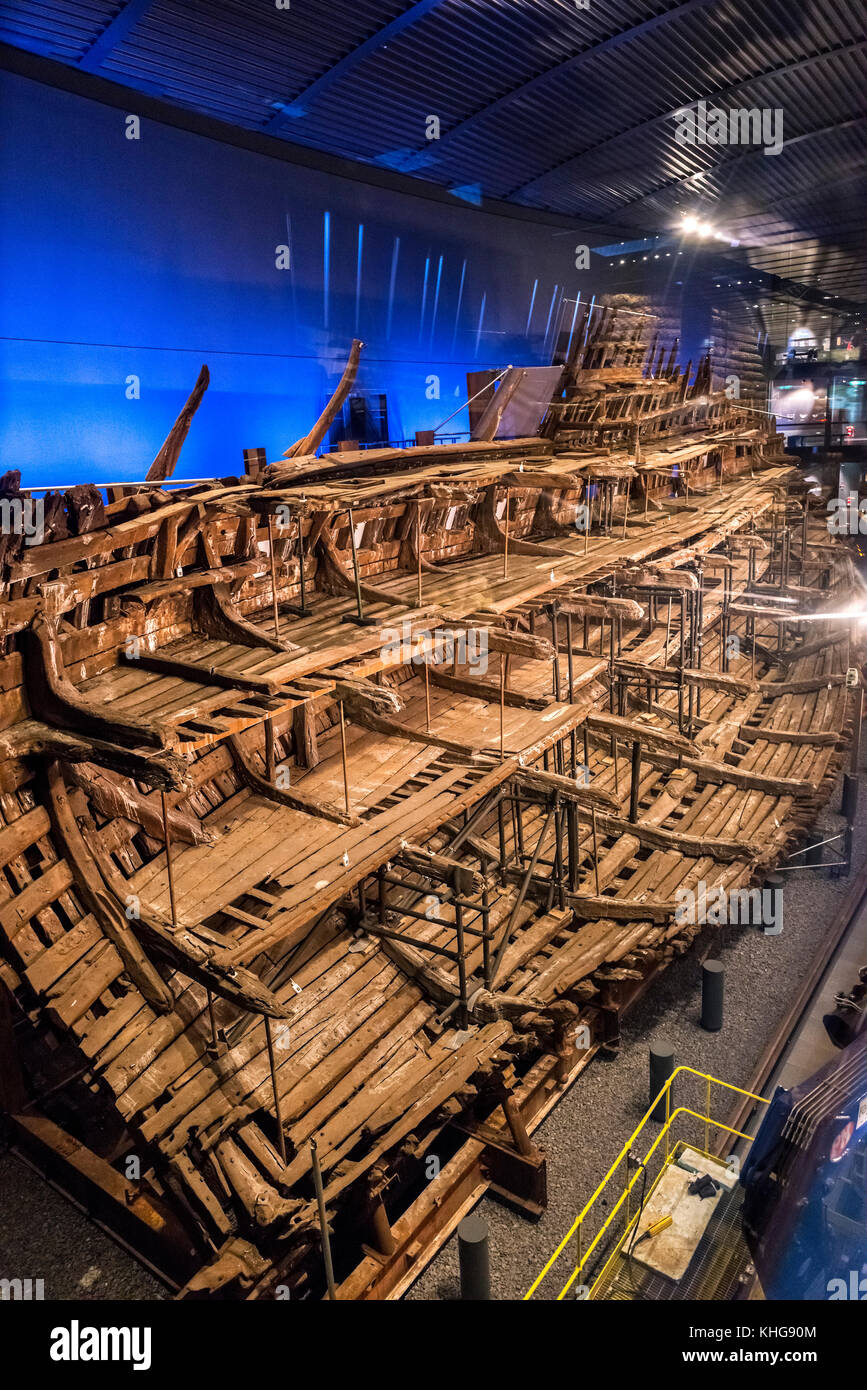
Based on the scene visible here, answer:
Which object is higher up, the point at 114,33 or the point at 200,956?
the point at 114,33

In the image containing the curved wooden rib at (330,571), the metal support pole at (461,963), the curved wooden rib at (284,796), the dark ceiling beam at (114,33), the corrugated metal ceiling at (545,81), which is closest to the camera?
the metal support pole at (461,963)

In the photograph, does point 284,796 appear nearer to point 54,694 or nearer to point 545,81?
point 54,694

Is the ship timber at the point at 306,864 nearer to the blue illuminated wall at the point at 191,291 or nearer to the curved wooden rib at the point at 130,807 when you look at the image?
the curved wooden rib at the point at 130,807

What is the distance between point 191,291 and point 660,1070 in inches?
466

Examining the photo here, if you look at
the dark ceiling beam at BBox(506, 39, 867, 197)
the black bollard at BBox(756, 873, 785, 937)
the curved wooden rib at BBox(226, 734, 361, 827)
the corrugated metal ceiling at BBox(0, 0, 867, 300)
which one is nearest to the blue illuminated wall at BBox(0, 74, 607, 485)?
the corrugated metal ceiling at BBox(0, 0, 867, 300)

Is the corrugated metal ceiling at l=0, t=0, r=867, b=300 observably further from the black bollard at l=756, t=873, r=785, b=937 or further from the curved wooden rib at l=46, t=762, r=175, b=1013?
the curved wooden rib at l=46, t=762, r=175, b=1013

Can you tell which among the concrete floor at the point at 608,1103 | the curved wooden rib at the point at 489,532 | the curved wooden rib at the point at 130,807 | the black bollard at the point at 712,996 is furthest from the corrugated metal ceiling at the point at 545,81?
the black bollard at the point at 712,996

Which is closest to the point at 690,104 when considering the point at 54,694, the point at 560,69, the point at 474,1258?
the point at 560,69

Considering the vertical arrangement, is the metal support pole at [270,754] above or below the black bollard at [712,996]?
above

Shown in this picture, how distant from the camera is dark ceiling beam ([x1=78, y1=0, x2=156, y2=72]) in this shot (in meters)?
10.6

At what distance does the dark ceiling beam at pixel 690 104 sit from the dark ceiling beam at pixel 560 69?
1.58m

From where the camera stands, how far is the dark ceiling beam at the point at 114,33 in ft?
34.8

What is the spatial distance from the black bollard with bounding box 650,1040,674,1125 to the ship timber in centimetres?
74

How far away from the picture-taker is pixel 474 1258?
19.7ft
